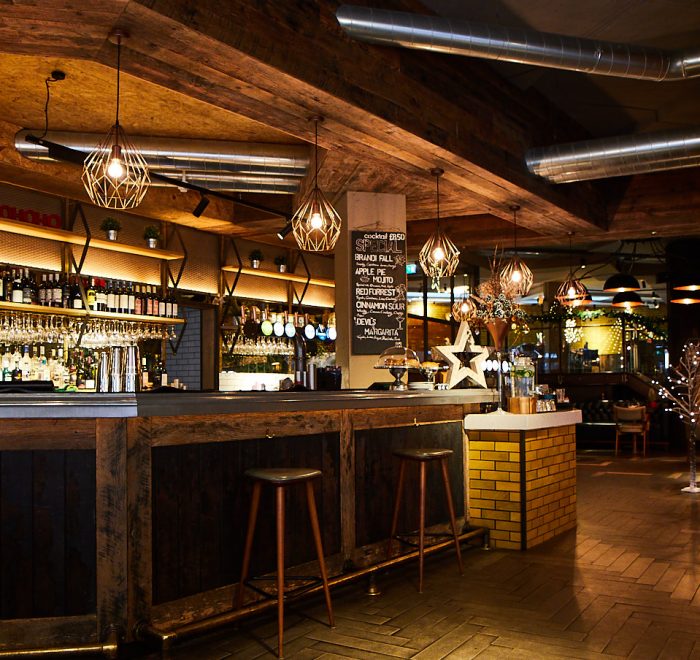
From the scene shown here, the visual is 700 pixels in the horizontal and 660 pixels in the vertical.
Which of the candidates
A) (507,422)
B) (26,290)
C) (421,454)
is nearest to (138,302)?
(26,290)

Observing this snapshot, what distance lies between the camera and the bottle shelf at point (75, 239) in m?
7.15

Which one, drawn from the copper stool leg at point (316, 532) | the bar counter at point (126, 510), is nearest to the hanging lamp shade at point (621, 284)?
the bar counter at point (126, 510)

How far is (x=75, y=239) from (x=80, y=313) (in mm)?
745

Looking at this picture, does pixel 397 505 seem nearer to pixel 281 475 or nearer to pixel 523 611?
pixel 523 611

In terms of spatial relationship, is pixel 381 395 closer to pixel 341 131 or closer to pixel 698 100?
pixel 341 131

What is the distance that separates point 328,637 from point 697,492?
246 inches

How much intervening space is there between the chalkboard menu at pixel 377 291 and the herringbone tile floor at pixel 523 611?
2.66 m

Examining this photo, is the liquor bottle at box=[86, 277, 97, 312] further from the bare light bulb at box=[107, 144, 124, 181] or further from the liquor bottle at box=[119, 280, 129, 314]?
the bare light bulb at box=[107, 144, 124, 181]

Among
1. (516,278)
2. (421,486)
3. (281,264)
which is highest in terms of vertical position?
(281,264)

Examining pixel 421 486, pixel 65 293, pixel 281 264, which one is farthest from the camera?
pixel 281 264

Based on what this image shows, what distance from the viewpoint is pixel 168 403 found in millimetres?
3615

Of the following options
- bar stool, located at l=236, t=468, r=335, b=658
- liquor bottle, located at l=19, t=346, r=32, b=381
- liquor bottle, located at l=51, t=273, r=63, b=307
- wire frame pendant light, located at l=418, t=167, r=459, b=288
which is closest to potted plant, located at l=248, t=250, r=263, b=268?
liquor bottle, located at l=51, t=273, r=63, b=307

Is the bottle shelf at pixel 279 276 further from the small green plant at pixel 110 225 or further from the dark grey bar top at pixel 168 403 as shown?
the dark grey bar top at pixel 168 403

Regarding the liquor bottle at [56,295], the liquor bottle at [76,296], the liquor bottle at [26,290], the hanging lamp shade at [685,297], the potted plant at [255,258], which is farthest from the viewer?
the hanging lamp shade at [685,297]
